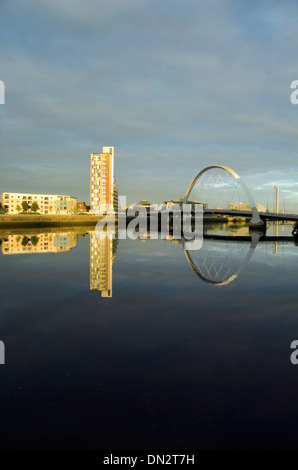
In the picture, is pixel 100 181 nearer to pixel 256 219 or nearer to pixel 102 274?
pixel 256 219

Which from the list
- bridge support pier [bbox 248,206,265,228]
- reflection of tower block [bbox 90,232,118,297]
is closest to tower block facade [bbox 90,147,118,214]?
bridge support pier [bbox 248,206,265,228]

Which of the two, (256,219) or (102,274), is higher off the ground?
(256,219)

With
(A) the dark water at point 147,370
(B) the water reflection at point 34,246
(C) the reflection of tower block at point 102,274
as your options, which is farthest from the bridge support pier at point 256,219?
(A) the dark water at point 147,370

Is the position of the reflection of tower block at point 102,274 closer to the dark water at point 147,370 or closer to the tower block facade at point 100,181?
the dark water at point 147,370

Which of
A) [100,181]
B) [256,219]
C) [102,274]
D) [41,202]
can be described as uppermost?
[100,181]

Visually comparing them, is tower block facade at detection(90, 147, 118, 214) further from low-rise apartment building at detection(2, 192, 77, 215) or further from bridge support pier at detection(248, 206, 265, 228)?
bridge support pier at detection(248, 206, 265, 228)

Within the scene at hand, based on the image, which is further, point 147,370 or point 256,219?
point 256,219

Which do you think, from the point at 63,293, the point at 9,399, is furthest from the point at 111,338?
the point at 63,293

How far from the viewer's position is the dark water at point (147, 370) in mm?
4535

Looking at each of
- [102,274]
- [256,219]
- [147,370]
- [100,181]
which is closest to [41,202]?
[100,181]

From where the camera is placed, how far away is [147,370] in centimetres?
639

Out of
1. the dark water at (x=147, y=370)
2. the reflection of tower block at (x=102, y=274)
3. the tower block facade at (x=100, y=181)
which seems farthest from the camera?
the tower block facade at (x=100, y=181)

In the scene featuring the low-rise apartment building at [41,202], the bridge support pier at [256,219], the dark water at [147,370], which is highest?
the low-rise apartment building at [41,202]
